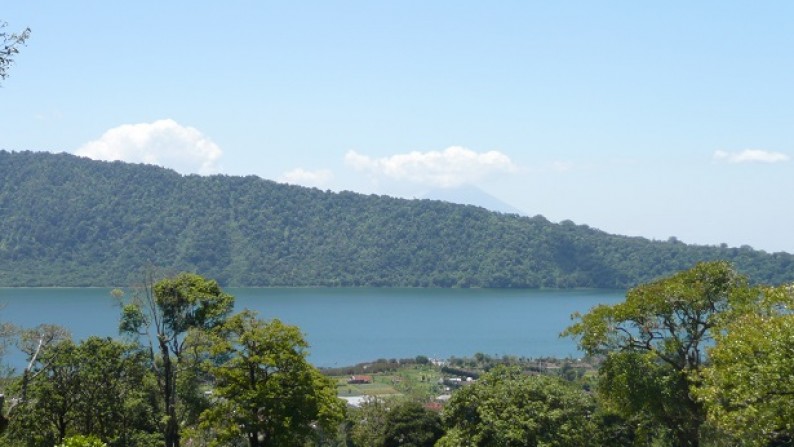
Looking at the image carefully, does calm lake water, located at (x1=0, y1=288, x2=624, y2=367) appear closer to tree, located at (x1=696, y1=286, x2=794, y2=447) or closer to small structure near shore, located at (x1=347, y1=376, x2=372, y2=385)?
small structure near shore, located at (x1=347, y1=376, x2=372, y2=385)

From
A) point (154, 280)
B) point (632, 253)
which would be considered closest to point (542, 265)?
point (632, 253)

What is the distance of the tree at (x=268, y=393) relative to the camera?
13047 mm

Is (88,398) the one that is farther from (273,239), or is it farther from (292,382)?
(273,239)

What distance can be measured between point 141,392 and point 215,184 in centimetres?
17367

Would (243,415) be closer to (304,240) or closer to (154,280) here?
(154,280)

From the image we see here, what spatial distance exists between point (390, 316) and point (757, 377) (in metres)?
112

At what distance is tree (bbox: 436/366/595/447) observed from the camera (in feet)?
45.4

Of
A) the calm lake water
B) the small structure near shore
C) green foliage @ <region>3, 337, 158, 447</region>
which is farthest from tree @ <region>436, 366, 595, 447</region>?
the calm lake water

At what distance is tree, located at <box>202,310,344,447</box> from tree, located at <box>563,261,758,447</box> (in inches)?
197

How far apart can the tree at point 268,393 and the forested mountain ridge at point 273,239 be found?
436 ft

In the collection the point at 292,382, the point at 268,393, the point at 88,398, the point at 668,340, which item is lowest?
the point at 88,398

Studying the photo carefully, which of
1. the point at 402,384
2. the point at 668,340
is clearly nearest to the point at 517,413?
the point at 668,340

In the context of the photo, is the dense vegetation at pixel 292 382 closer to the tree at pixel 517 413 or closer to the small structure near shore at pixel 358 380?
the tree at pixel 517 413

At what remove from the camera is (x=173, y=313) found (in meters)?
16.6
